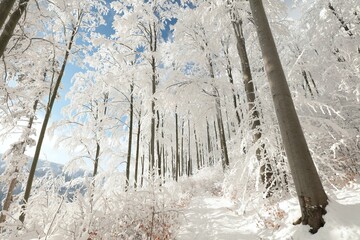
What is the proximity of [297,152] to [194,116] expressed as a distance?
8.53 metres

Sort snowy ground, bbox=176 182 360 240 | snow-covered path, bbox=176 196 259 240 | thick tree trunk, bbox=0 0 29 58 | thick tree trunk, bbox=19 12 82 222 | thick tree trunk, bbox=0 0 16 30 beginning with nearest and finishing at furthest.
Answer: thick tree trunk, bbox=0 0 16 30 < snowy ground, bbox=176 182 360 240 < thick tree trunk, bbox=0 0 29 58 < snow-covered path, bbox=176 196 259 240 < thick tree trunk, bbox=19 12 82 222

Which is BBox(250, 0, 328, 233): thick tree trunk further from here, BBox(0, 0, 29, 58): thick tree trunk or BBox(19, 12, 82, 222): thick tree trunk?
BBox(19, 12, 82, 222): thick tree trunk

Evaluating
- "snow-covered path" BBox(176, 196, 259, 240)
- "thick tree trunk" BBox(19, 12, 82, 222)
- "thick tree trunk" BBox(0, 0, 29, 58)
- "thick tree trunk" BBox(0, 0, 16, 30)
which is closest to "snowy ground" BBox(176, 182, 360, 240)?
"snow-covered path" BBox(176, 196, 259, 240)

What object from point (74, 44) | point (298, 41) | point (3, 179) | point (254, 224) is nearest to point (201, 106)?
point (74, 44)

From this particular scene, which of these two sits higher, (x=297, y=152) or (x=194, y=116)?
(x=194, y=116)

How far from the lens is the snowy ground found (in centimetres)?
275

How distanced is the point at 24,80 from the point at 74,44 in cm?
298

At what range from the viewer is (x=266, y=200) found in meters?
5.11

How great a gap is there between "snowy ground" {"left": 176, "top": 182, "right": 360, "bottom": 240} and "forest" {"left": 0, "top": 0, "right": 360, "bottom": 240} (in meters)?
0.02

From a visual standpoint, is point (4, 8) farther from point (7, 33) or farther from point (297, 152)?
point (297, 152)

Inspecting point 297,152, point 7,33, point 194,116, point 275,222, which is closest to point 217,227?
point 275,222

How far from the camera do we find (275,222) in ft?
13.8

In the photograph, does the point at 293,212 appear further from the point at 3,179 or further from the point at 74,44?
the point at 3,179

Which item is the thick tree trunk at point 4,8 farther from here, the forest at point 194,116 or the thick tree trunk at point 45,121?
the thick tree trunk at point 45,121
